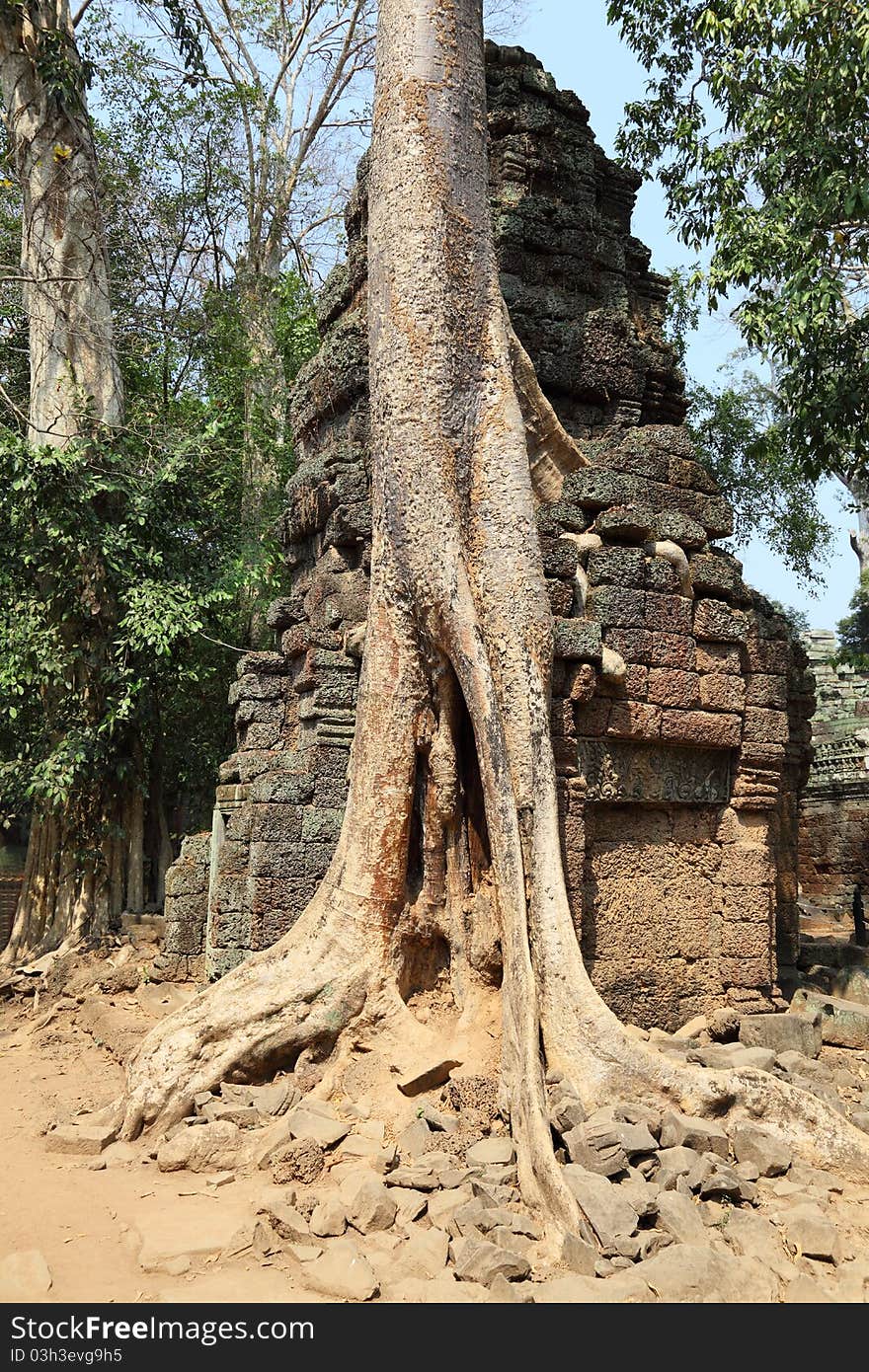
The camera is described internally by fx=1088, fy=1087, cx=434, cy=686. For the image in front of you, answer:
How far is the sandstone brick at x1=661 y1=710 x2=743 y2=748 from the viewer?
16.8 ft

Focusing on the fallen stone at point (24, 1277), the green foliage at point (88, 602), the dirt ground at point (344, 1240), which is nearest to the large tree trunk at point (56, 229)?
the green foliage at point (88, 602)

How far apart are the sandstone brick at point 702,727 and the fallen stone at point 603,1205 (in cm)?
239

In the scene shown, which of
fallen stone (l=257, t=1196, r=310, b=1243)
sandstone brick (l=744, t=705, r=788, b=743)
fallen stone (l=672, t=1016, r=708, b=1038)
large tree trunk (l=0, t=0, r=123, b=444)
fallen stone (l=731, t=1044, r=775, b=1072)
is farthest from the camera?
large tree trunk (l=0, t=0, r=123, b=444)

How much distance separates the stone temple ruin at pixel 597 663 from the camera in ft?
16.3

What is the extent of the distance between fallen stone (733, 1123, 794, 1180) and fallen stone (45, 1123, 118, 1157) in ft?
7.09

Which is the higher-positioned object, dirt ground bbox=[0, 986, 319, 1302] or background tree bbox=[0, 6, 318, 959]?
background tree bbox=[0, 6, 318, 959]

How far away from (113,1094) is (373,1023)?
137 cm

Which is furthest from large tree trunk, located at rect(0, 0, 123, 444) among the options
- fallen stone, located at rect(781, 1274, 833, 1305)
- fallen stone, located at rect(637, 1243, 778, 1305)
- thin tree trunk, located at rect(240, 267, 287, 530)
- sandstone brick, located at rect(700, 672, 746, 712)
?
fallen stone, located at rect(781, 1274, 833, 1305)

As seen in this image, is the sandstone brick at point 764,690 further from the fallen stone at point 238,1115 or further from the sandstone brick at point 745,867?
the fallen stone at point 238,1115

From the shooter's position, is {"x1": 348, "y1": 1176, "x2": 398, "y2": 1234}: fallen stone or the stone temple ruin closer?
{"x1": 348, "y1": 1176, "x2": 398, "y2": 1234}: fallen stone

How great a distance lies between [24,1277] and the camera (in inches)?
107

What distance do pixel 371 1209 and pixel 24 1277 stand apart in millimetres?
904

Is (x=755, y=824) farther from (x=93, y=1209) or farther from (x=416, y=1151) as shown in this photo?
(x=93, y=1209)

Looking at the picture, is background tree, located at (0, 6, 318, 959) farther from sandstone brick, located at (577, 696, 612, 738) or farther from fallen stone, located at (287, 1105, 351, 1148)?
fallen stone, located at (287, 1105, 351, 1148)
